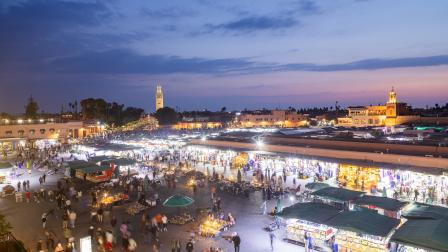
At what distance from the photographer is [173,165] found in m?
31.4

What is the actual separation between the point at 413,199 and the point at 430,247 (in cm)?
981

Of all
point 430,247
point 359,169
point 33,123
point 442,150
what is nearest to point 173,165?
point 359,169

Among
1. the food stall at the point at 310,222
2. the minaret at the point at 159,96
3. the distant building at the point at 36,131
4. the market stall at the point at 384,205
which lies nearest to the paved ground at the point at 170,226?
the food stall at the point at 310,222

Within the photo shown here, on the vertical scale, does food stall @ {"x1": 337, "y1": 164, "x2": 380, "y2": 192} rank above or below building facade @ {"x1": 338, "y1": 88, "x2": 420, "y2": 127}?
below

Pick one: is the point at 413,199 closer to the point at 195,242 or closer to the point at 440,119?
the point at 195,242

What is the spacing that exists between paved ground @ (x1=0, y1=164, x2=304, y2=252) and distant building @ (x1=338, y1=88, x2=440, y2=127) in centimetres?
4899

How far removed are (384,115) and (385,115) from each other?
10.3 inches

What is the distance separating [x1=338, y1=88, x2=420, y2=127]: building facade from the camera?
202 ft

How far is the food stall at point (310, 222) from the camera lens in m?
12.7

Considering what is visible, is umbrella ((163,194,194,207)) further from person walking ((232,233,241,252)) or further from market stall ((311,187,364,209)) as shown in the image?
market stall ((311,187,364,209))

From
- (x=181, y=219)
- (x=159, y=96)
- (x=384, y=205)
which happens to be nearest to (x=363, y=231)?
(x=384, y=205)

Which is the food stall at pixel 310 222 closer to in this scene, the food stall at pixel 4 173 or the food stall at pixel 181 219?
the food stall at pixel 181 219

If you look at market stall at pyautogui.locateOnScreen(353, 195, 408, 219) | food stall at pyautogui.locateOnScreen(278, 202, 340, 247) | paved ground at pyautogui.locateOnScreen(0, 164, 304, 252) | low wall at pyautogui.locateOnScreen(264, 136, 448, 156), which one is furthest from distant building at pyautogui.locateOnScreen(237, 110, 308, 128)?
food stall at pyautogui.locateOnScreen(278, 202, 340, 247)

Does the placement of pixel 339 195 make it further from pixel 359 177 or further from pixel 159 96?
pixel 159 96
